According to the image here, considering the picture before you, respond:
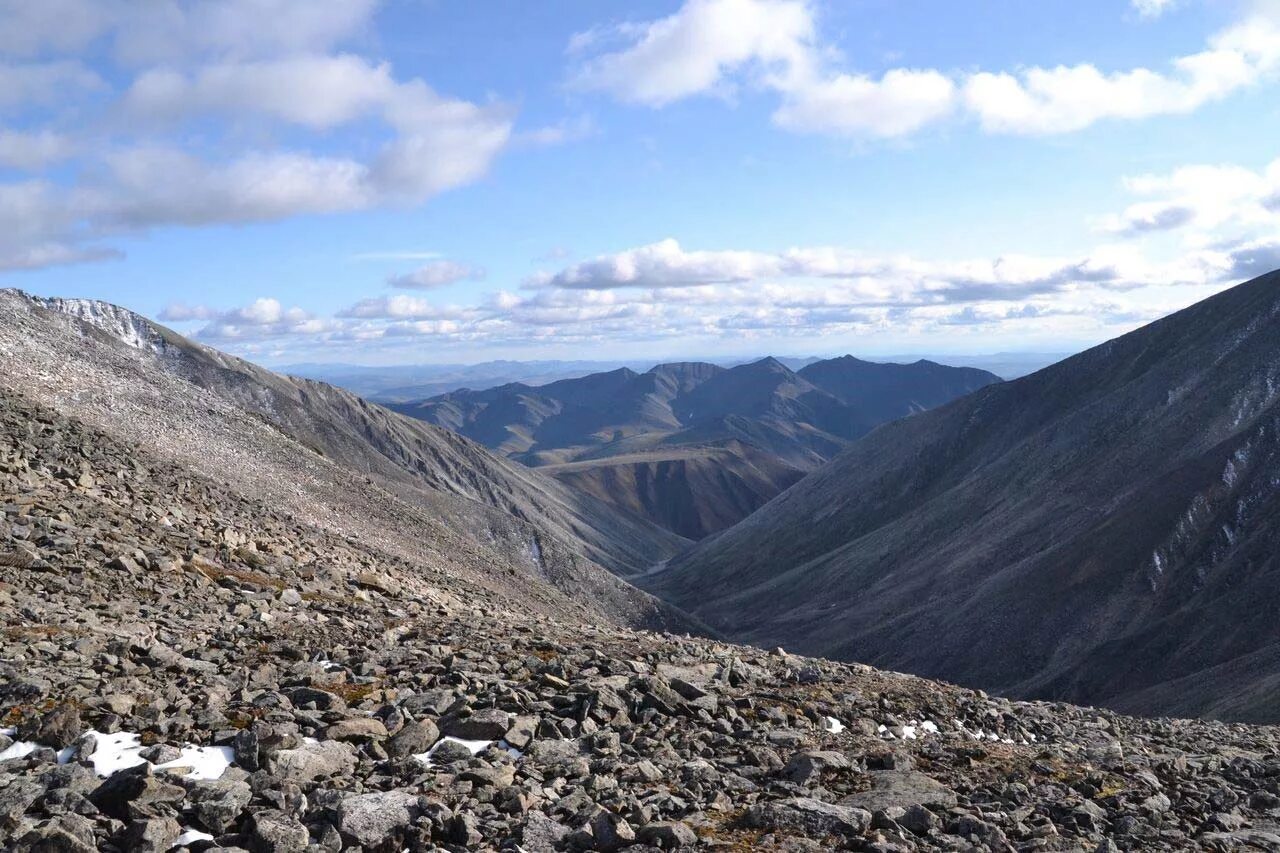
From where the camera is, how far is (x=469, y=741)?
524 inches

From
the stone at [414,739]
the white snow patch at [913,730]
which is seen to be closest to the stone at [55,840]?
the stone at [414,739]

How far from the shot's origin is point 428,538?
55.5 meters

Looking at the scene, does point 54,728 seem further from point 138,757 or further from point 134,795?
point 134,795

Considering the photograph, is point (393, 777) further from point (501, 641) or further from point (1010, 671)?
point (1010, 671)

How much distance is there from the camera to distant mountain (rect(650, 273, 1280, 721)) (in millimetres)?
64500

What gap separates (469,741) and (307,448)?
5887 centimetres

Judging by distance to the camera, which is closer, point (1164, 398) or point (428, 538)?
point (428, 538)

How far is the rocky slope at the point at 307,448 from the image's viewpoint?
48156 millimetres

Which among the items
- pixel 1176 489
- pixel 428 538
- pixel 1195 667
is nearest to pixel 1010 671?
pixel 1195 667

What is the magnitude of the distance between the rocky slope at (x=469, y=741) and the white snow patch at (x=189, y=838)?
0.04 metres

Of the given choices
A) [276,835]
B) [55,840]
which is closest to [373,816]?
[276,835]

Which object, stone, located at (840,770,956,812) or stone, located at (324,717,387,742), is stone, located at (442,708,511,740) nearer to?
stone, located at (324,717,387,742)

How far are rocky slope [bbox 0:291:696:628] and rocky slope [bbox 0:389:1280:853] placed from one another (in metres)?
24.3

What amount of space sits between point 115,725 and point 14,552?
10.6m
